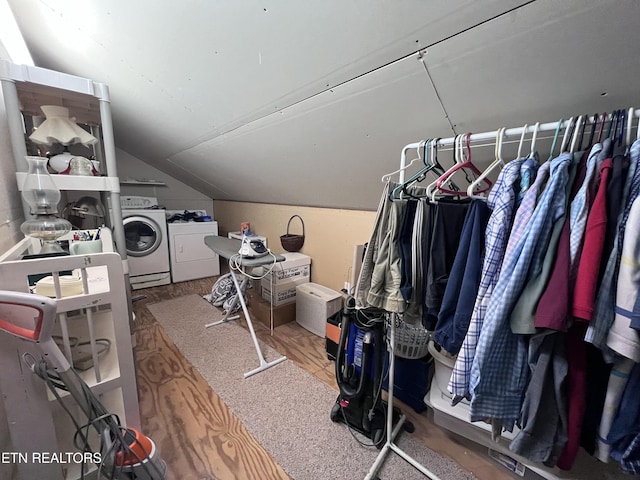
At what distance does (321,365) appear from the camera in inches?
75.1

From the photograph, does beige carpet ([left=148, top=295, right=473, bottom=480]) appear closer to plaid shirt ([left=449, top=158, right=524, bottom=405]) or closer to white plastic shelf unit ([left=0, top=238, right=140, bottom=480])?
white plastic shelf unit ([left=0, top=238, right=140, bottom=480])

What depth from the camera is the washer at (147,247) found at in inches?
127

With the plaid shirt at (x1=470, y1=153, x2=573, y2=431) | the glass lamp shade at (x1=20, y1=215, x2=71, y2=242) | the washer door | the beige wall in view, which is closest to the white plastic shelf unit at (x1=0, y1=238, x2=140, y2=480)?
the glass lamp shade at (x1=20, y1=215, x2=71, y2=242)

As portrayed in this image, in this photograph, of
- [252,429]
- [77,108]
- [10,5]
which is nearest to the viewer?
[252,429]

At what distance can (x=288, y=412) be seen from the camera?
1481 mm

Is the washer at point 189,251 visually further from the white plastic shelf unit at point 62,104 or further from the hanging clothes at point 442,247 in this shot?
the hanging clothes at point 442,247

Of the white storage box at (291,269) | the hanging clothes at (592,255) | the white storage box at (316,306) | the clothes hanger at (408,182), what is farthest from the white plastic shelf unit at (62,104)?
the hanging clothes at (592,255)

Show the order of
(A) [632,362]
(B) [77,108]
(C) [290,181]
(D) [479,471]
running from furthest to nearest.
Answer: (C) [290,181]
(B) [77,108]
(D) [479,471]
(A) [632,362]

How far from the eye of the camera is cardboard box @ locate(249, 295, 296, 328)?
2.41 meters

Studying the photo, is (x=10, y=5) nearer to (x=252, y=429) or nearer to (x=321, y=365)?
(x=252, y=429)

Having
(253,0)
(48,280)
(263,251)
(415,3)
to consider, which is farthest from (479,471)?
(253,0)

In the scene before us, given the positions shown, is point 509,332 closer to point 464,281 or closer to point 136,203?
point 464,281

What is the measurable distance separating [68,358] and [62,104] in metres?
1.71

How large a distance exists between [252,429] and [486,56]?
194cm
